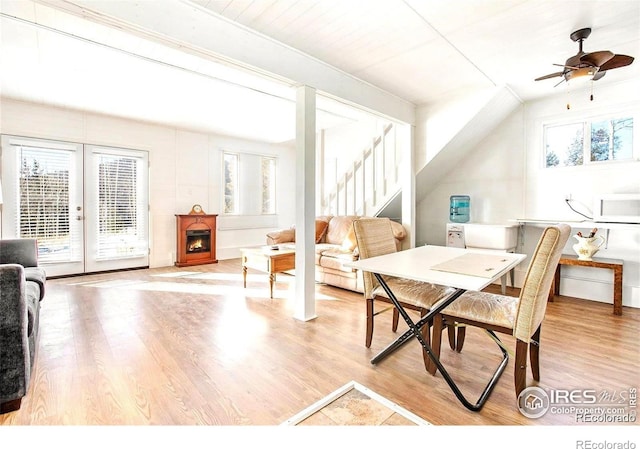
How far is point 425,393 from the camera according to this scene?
1.88 metres

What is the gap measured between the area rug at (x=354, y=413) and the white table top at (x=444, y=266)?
28.1 inches

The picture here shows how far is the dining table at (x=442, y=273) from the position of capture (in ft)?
5.67

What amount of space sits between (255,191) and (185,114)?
2403 mm

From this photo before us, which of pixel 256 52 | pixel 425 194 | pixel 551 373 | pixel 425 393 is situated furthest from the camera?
pixel 425 194

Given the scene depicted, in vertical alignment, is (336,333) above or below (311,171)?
below

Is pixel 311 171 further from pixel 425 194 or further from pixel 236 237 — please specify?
pixel 236 237

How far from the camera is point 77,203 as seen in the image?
4910 millimetres

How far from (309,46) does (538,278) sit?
259cm

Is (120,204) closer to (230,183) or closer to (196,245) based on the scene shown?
(196,245)

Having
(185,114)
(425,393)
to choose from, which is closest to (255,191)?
(185,114)

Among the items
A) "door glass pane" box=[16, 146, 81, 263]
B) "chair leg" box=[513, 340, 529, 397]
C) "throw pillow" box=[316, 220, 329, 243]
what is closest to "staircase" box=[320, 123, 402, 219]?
"throw pillow" box=[316, 220, 329, 243]

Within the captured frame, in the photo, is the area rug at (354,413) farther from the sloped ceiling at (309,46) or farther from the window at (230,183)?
the window at (230,183)

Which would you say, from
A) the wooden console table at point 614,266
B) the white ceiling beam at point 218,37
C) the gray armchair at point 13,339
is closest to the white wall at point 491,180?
the wooden console table at point 614,266

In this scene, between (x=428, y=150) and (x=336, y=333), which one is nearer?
(x=336, y=333)
